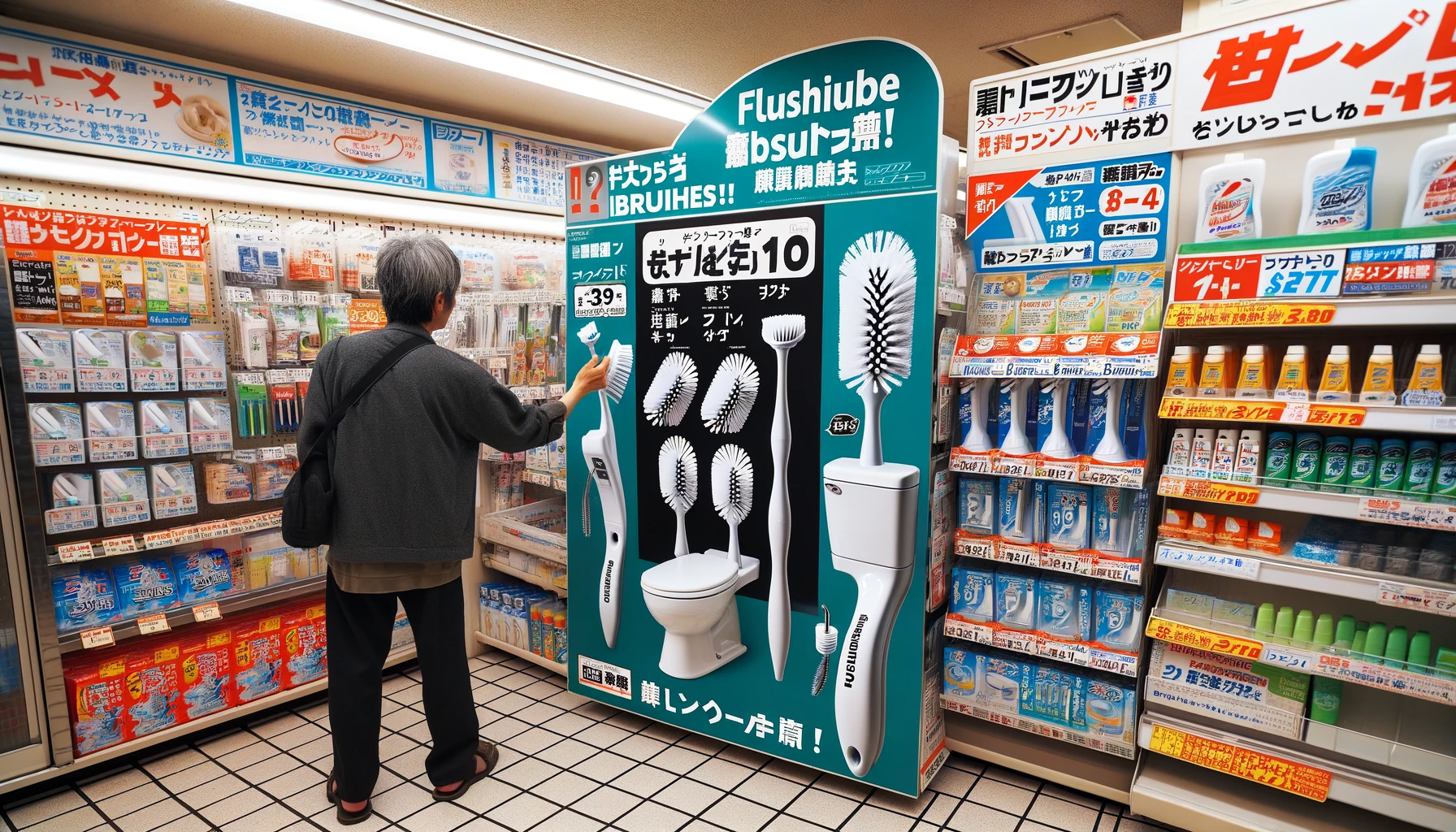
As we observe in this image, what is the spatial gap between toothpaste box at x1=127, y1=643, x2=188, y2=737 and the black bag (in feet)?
3.90

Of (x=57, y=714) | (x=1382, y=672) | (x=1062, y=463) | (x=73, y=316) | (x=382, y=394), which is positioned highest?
(x=73, y=316)

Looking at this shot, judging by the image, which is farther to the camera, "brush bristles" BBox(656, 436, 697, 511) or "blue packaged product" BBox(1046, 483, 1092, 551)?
"brush bristles" BBox(656, 436, 697, 511)

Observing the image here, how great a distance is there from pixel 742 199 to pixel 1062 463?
1.46 m

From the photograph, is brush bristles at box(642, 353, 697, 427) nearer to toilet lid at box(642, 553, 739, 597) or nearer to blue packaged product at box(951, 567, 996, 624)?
toilet lid at box(642, 553, 739, 597)

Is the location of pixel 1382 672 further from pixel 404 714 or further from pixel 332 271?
pixel 332 271

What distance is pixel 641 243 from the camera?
10.0ft

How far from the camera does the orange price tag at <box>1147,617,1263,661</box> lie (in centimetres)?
216

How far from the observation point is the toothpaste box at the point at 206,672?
10.0ft

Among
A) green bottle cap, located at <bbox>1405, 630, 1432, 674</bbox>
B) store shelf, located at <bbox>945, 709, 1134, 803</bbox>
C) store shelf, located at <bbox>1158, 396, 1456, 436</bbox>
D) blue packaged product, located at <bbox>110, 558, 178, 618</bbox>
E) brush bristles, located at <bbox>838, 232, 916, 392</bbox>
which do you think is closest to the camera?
store shelf, located at <bbox>1158, 396, 1456, 436</bbox>

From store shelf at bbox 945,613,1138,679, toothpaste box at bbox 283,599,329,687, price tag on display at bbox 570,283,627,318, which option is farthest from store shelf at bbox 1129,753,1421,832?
toothpaste box at bbox 283,599,329,687

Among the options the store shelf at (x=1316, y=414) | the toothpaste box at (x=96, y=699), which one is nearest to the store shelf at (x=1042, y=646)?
the store shelf at (x=1316, y=414)

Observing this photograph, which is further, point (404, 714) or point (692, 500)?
point (404, 714)

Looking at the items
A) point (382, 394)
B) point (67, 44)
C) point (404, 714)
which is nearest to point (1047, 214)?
point (382, 394)

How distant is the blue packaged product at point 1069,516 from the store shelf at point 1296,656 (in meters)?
0.31
